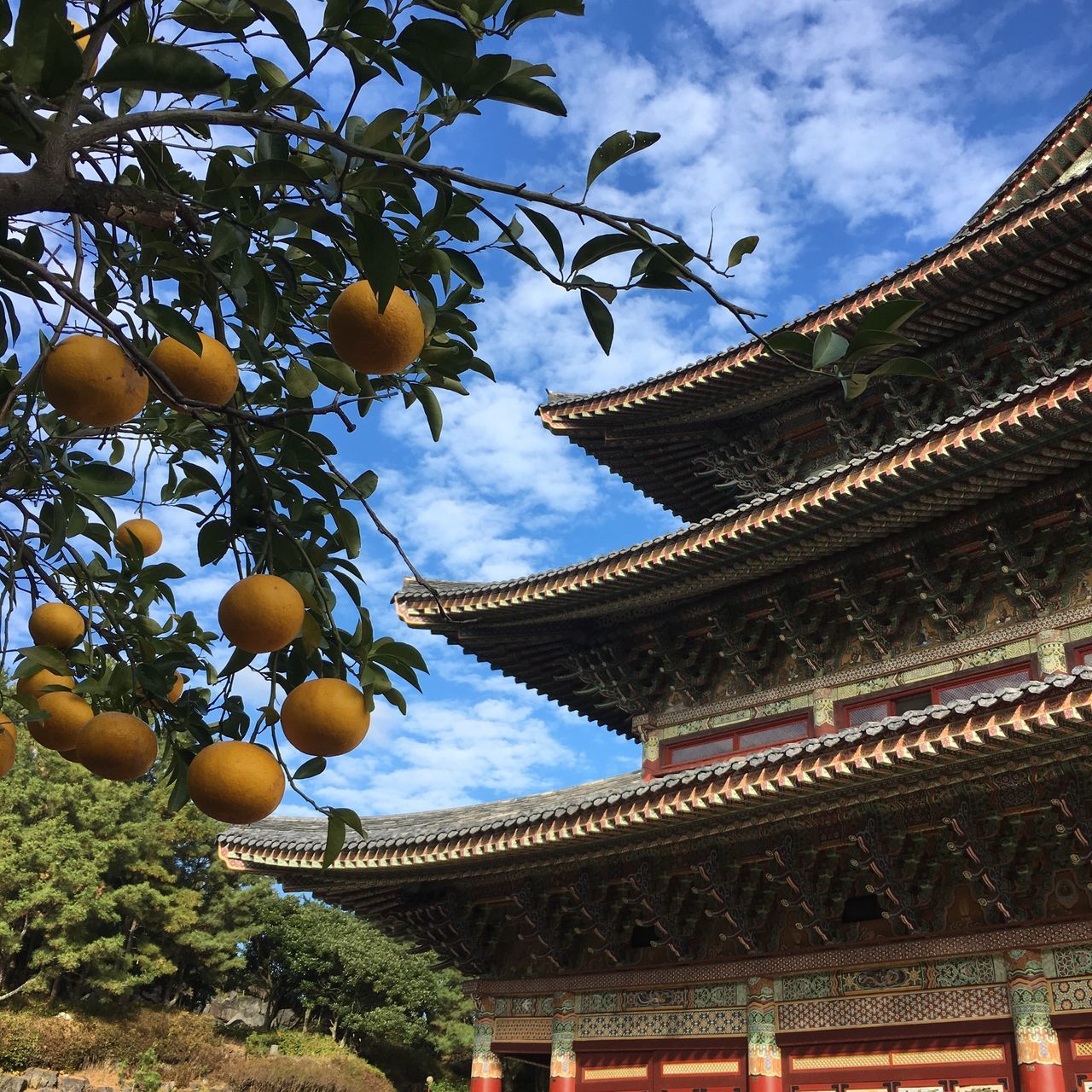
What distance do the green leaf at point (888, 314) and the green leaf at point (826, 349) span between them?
0.19 feet

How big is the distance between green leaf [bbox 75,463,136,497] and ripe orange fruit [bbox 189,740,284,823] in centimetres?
94

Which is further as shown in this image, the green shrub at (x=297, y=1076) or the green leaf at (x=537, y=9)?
the green shrub at (x=297, y=1076)

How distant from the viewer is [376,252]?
5.81ft

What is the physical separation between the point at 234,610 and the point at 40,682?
34.1 inches

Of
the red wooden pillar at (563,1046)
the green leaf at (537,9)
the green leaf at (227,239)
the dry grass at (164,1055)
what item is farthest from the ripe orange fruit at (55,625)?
the dry grass at (164,1055)

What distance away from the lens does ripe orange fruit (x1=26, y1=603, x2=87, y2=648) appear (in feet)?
9.16

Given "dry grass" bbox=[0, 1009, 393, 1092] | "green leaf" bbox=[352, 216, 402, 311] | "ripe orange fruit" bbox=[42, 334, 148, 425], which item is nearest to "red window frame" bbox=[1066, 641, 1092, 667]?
"green leaf" bbox=[352, 216, 402, 311]

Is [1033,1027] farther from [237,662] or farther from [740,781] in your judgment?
[237,662]

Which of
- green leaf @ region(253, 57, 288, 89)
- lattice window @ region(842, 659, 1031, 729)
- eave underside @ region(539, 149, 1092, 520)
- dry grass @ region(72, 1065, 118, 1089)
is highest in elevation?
eave underside @ region(539, 149, 1092, 520)

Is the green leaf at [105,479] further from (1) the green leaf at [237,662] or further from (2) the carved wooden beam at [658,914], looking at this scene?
(2) the carved wooden beam at [658,914]

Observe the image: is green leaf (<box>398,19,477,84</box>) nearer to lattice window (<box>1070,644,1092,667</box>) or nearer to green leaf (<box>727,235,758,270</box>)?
green leaf (<box>727,235,758,270</box>)

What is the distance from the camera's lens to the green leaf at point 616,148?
1.93m

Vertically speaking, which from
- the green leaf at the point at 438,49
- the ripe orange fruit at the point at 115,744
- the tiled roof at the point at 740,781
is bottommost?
the ripe orange fruit at the point at 115,744

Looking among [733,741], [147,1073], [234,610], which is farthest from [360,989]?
[234,610]
